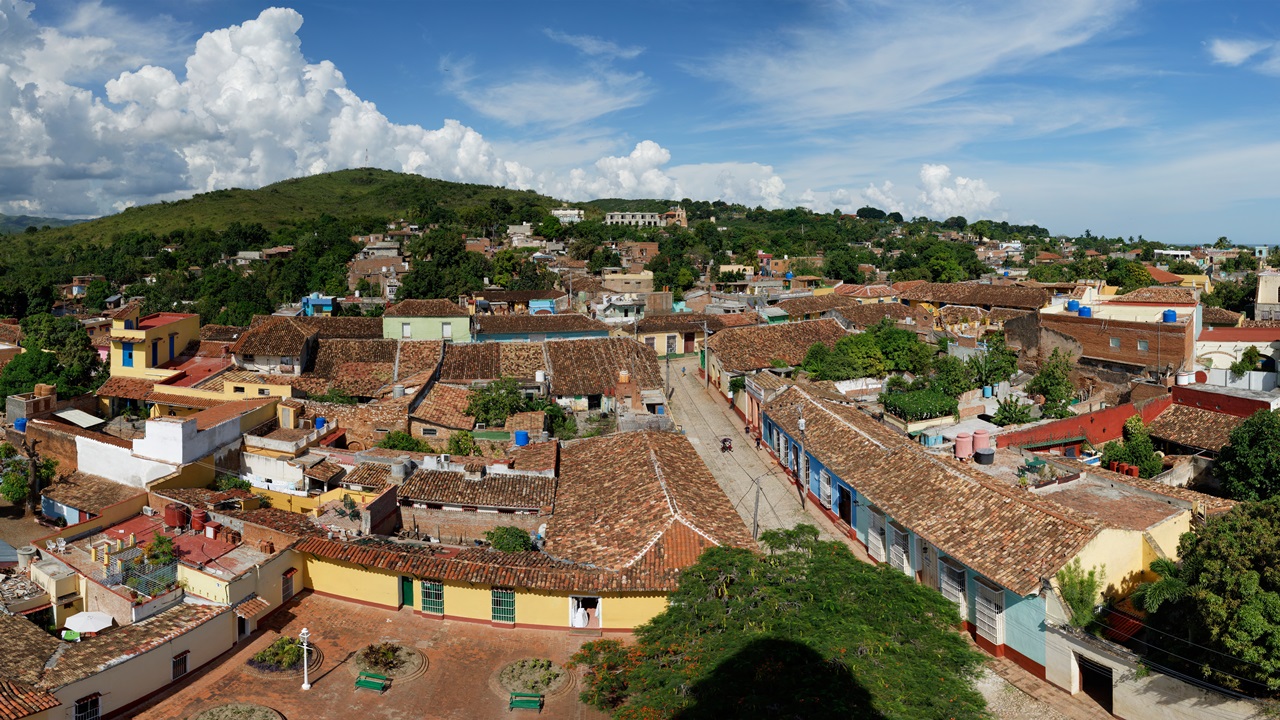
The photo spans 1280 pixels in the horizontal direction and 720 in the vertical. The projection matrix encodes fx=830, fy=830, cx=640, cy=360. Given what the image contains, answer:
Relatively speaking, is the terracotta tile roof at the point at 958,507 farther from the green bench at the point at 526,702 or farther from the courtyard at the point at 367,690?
the green bench at the point at 526,702

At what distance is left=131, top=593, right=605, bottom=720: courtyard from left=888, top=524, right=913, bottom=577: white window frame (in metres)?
7.66

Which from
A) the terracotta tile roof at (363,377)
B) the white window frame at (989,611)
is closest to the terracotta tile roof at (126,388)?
the terracotta tile roof at (363,377)

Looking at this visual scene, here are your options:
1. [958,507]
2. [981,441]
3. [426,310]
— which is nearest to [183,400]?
[426,310]

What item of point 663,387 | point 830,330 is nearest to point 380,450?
point 663,387

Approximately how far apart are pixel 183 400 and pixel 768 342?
2596 centimetres

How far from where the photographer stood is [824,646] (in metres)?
12.0

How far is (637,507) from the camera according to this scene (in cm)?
2003

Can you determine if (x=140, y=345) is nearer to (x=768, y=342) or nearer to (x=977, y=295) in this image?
(x=768, y=342)

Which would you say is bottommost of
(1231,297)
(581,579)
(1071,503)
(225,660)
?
(225,660)

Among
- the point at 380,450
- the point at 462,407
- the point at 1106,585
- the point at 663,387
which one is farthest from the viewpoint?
the point at 663,387

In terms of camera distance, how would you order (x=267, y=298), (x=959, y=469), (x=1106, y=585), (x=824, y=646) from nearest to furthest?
(x=824, y=646) → (x=1106, y=585) → (x=959, y=469) → (x=267, y=298)

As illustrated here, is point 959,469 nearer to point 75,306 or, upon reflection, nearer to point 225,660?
point 225,660

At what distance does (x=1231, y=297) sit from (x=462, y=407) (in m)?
48.7

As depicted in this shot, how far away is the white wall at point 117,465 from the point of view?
2258 cm
